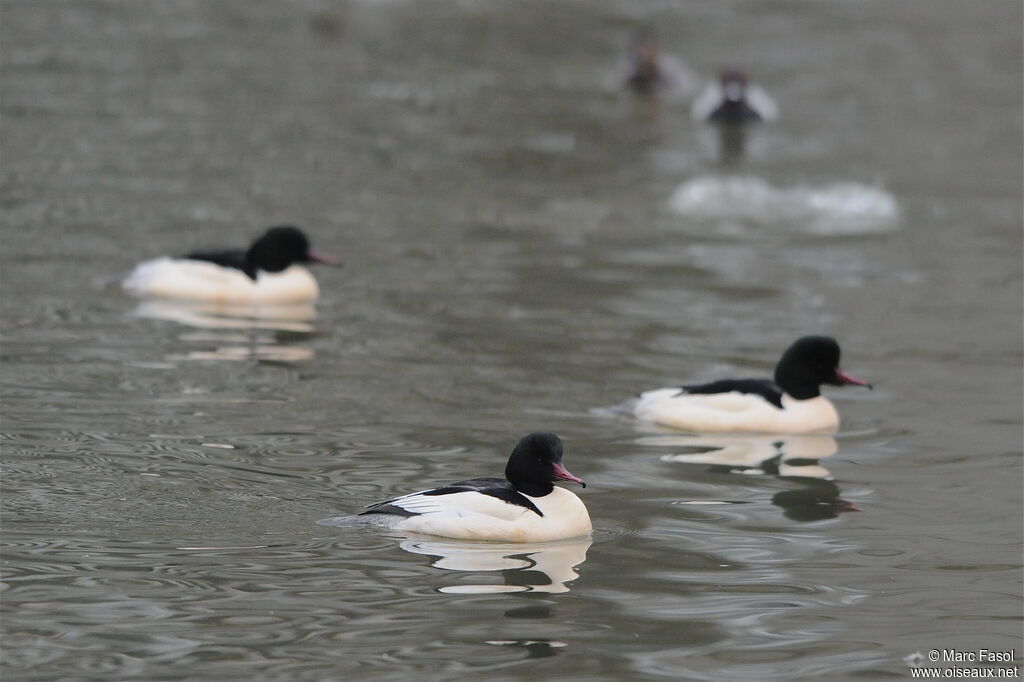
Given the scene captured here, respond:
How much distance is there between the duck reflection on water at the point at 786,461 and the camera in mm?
9539

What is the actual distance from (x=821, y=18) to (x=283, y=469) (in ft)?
80.8

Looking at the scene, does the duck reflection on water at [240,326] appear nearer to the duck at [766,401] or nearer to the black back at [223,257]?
the black back at [223,257]

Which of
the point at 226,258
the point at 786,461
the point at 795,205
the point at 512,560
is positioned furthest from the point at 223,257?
the point at 795,205

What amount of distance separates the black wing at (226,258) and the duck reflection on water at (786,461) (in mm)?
4838

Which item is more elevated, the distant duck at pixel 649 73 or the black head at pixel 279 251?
the distant duck at pixel 649 73

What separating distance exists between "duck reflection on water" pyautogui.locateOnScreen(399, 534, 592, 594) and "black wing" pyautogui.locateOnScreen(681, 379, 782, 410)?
2.77 meters

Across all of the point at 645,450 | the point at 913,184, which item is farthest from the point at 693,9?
the point at 645,450

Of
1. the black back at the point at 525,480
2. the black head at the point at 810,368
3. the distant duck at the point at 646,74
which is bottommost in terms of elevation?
the black back at the point at 525,480

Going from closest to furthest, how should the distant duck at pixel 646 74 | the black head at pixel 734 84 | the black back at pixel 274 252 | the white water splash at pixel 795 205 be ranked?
the black back at pixel 274 252 < the white water splash at pixel 795 205 < the black head at pixel 734 84 < the distant duck at pixel 646 74

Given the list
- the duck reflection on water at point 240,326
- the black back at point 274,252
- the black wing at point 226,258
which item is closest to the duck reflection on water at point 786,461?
the duck reflection on water at point 240,326

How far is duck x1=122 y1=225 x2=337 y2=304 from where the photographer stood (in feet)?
46.1

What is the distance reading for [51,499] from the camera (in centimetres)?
852

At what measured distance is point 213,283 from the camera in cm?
1423

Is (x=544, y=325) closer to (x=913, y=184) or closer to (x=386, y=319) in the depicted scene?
(x=386, y=319)
